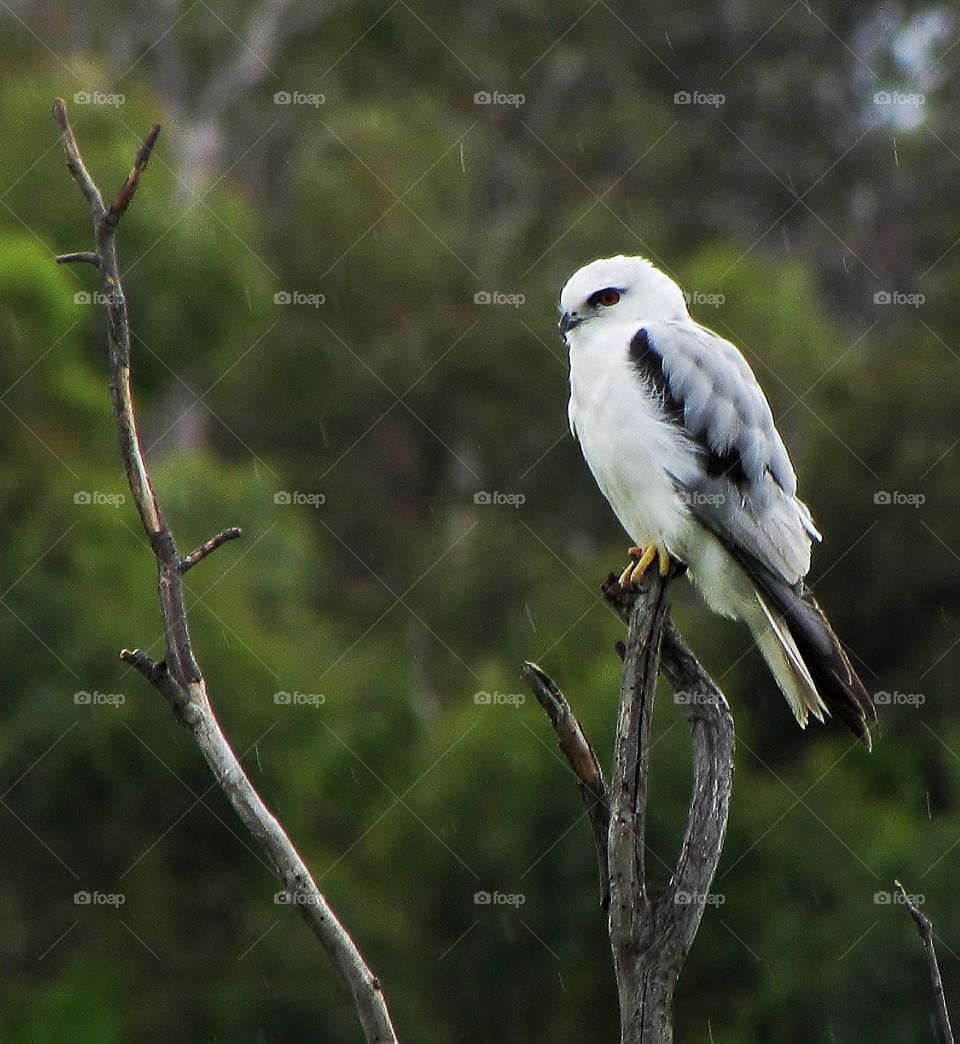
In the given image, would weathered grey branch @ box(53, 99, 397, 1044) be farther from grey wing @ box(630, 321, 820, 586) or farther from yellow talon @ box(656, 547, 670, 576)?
grey wing @ box(630, 321, 820, 586)

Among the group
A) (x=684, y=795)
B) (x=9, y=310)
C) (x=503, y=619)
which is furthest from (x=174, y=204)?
(x=684, y=795)

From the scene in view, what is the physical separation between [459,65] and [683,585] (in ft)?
25.0

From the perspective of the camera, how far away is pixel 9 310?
9078mm

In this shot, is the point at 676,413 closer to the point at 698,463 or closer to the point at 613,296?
the point at 698,463

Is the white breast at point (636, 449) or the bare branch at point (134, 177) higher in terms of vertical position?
the bare branch at point (134, 177)

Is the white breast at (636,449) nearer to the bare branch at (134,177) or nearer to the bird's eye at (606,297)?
the bird's eye at (606,297)

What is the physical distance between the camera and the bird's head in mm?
4371

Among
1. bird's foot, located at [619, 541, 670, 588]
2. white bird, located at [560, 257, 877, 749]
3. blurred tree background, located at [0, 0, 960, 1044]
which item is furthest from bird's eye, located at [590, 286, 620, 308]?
blurred tree background, located at [0, 0, 960, 1044]

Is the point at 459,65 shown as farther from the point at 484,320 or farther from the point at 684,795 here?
the point at 684,795

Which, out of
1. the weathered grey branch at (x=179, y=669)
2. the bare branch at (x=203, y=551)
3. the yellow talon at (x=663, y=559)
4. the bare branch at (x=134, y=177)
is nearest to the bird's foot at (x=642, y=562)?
the yellow talon at (x=663, y=559)

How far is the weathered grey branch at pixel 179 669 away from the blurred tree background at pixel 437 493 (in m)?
5.17

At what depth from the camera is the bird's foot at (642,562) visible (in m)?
3.57

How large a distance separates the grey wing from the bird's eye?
253 mm

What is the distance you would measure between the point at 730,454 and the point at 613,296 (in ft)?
1.80
